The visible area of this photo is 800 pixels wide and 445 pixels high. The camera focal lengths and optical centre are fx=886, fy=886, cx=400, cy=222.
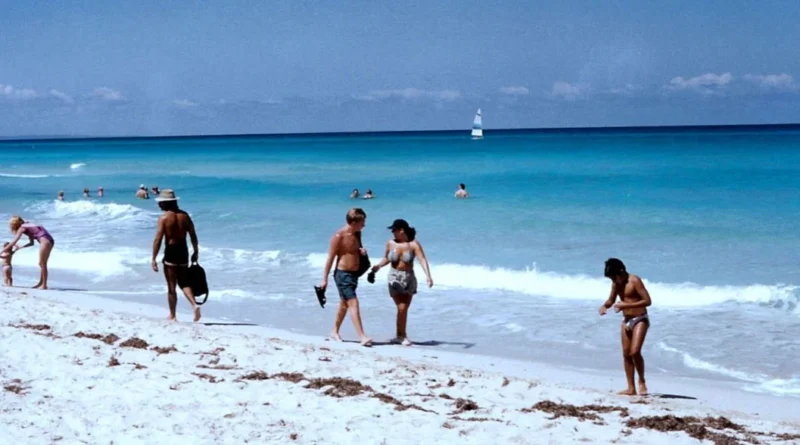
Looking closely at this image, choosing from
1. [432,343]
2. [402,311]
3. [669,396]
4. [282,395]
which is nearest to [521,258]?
[432,343]

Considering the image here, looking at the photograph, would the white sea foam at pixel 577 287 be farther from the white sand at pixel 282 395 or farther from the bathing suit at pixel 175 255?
the bathing suit at pixel 175 255

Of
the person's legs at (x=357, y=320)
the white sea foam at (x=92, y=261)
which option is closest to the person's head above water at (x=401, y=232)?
the person's legs at (x=357, y=320)

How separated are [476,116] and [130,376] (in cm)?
10173

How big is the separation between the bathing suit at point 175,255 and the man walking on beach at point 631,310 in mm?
4967

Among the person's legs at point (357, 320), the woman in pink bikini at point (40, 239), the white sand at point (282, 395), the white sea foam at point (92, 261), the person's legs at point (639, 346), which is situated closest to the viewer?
the white sand at point (282, 395)

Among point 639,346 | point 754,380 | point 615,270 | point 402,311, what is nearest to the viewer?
point 615,270

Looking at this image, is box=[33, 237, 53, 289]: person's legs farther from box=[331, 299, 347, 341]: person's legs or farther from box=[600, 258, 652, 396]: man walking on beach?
box=[600, 258, 652, 396]: man walking on beach

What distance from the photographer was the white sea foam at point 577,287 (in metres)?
12.8

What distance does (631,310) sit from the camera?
7.66 m

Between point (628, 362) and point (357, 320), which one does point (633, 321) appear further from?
point (357, 320)

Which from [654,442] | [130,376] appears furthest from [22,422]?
[654,442]

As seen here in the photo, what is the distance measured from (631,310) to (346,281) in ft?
10.5

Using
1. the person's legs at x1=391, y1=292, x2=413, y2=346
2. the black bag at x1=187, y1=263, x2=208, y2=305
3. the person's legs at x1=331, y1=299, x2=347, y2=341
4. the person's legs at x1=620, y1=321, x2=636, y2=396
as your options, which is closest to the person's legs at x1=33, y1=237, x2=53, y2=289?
the black bag at x1=187, y1=263, x2=208, y2=305

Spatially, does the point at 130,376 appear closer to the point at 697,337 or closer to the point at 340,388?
the point at 340,388
